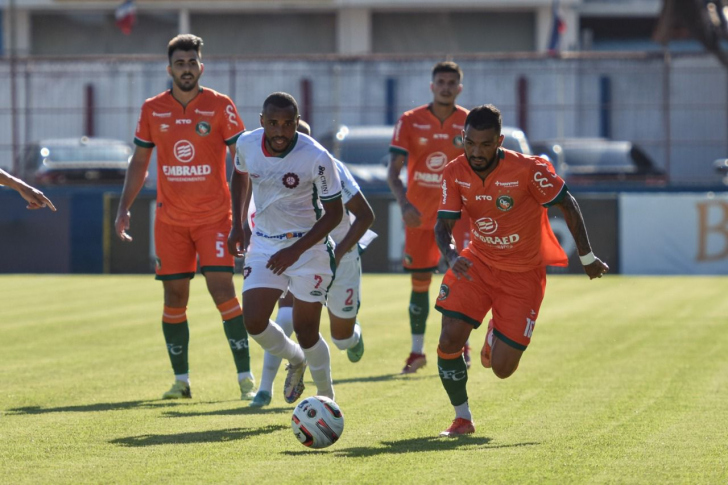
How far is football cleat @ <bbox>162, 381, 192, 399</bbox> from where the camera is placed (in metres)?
8.92

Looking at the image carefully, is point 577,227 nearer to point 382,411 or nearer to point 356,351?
point 382,411

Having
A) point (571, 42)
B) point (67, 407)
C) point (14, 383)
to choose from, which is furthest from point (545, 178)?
point (571, 42)

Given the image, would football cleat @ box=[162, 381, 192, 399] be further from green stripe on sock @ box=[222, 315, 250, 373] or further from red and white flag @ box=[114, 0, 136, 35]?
red and white flag @ box=[114, 0, 136, 35]

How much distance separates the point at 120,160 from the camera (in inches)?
1011

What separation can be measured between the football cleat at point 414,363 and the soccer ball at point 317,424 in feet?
11.4

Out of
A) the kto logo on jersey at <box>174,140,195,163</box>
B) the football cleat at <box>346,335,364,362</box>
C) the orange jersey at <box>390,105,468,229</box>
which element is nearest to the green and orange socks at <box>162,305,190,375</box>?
the kto logo on jersey at <box>174,140,195,163</box>

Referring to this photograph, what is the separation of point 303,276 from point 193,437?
3.99 ft

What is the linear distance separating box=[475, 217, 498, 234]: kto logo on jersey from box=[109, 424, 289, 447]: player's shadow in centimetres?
173

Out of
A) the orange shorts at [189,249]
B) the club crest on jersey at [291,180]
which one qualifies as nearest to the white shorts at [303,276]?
the club crest on jersey at [291,180]

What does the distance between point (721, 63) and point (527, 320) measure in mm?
19723

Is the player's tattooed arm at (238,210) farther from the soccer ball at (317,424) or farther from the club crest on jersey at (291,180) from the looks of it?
the soccer ball at (317,424)

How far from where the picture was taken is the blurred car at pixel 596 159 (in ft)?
80.8

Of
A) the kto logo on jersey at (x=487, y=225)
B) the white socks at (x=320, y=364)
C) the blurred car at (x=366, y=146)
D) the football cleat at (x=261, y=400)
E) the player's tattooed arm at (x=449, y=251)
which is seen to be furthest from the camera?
the blurred car at (x=366, y=146)

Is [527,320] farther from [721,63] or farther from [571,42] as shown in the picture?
[571,42]
